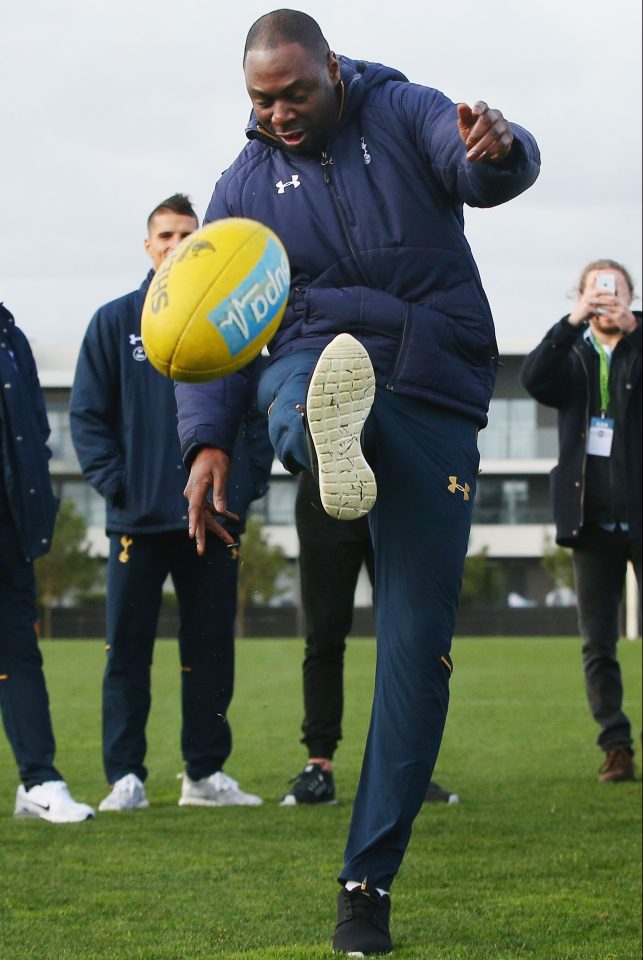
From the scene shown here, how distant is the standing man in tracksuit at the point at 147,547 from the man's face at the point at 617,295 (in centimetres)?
192

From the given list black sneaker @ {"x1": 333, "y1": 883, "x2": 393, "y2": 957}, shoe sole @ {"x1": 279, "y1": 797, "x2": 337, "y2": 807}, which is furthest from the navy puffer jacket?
shoe sole @ {"x1": 279, "y1": 797, "x2": 337, "y2": 807}

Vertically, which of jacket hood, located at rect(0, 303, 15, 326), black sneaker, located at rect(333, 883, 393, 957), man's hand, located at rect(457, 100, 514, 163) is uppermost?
man's hand, located at rect(457, 100, 514, 163)

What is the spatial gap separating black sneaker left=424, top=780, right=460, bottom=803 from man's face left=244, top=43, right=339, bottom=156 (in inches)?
143

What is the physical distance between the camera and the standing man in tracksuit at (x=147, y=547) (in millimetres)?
6336

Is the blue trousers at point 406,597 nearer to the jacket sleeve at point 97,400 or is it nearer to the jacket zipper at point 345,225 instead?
the jacket zipper at point 345,225

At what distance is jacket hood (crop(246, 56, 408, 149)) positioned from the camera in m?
3.68

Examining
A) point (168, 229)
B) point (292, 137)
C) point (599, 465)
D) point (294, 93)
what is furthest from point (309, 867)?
point (599, 465)

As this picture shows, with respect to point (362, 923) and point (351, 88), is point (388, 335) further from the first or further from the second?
point (362, 923)

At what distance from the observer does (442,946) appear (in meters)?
3.62

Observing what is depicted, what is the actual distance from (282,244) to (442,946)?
1835 millimetres

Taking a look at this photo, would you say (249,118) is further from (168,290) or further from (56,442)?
(56,442)

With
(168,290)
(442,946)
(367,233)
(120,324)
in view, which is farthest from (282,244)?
(120,324)

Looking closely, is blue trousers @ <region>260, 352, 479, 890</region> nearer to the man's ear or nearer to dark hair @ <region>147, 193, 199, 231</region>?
the man's ear

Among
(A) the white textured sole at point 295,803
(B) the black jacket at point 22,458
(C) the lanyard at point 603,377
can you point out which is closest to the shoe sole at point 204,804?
(A) the white textured sole at point 295,803
